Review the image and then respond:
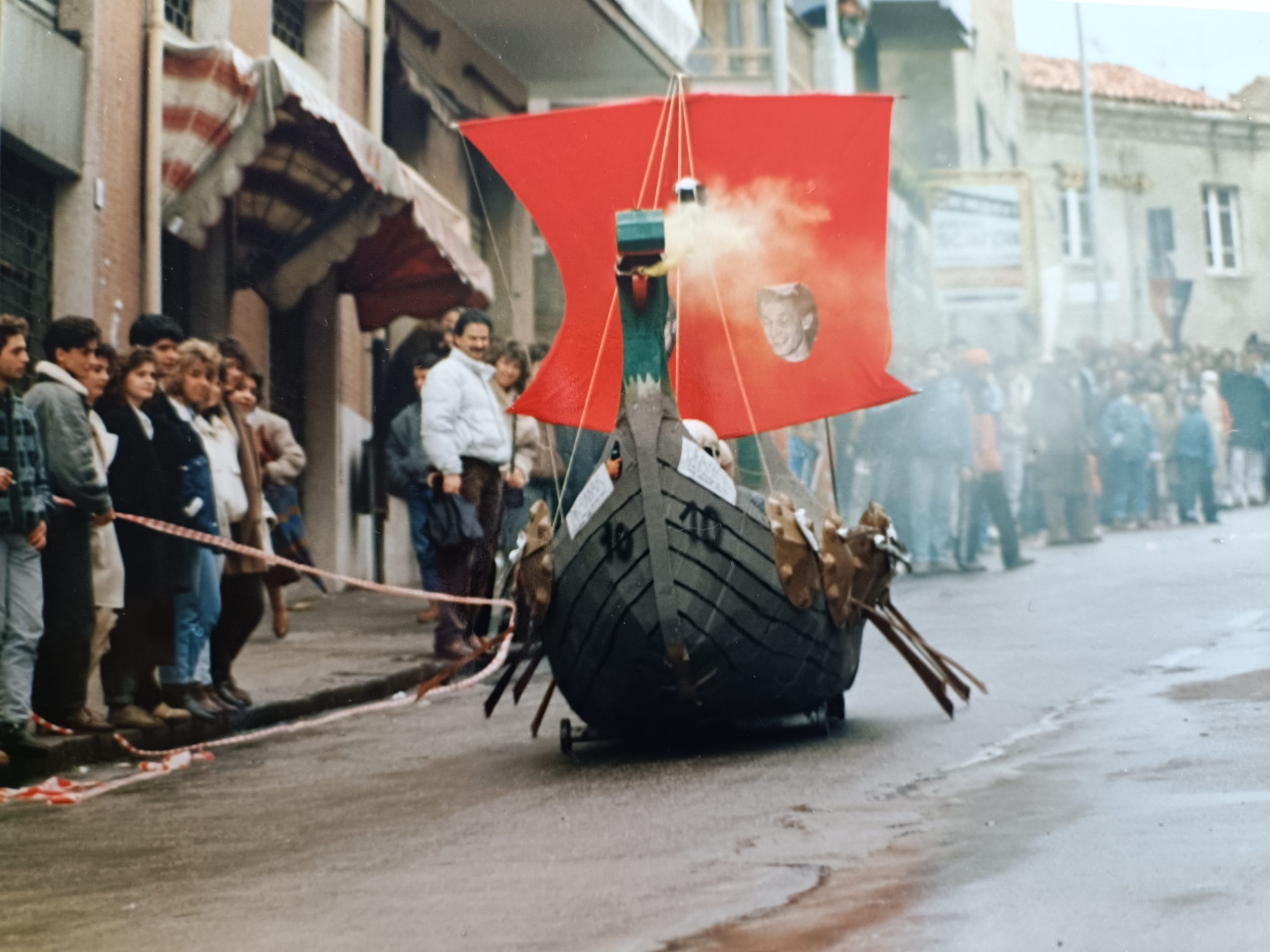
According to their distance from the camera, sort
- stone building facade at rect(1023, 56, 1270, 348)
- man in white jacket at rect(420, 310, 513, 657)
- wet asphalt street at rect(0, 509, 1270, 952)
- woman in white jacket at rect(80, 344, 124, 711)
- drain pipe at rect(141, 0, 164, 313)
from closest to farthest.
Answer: wet asphalt street at rect(0, 509, 1270, 952)
woman in white jacket at rect(80, 344, 124, 711)
man in white jacket at rect(420, 310, 513, 657)
drain pipe at rect(141, 0, 164, 313)
stone building facade at rect(1023, 56, 1270, 348)

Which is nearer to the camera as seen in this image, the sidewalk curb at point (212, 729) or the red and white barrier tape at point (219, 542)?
the sidewalk curb at point (212, 729)

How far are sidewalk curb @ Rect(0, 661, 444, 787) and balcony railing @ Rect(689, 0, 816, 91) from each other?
4336 millimetres

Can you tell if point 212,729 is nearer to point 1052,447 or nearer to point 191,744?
point 191,744

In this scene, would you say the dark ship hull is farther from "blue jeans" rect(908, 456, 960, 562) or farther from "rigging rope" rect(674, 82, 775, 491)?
"blue jeans" rect(908, 456, 960, 562)

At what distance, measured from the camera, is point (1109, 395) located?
12773mm

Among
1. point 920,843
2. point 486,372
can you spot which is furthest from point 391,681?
point 920,843

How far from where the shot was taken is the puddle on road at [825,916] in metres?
3.70

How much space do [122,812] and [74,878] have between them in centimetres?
118

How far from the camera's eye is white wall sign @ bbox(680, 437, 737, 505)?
653 centimetres

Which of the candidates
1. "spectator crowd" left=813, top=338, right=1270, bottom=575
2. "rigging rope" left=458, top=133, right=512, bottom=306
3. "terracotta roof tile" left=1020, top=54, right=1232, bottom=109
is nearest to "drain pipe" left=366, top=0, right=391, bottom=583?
A: "rigging rope" left=458, top=133, right=512, bottom=306

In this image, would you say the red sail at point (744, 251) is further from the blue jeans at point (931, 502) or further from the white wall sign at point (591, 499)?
the blue jeans at point (931, 502)

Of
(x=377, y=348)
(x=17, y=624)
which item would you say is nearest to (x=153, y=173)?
(x=377, y=348)

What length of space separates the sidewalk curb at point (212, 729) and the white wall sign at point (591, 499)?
207 centimetres

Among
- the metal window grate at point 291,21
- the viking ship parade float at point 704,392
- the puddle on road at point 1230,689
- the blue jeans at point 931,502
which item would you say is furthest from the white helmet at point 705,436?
the blue jeans at point 931,502
